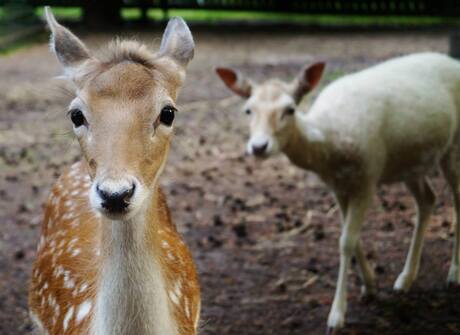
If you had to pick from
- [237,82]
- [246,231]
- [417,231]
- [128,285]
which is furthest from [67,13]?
[128,285]

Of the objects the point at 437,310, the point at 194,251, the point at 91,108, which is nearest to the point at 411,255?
the point at 437,310

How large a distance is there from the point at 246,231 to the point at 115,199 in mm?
3802

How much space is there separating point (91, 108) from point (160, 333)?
0.79 m

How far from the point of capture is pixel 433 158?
187 inches

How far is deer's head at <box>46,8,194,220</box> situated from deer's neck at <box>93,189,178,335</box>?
0.15m

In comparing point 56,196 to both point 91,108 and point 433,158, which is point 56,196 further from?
point 433,158

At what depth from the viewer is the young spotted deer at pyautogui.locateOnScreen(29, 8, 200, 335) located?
7.44 feet

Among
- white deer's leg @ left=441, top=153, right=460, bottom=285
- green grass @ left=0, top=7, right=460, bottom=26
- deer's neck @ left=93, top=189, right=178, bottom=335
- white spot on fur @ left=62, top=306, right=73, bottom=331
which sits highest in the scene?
deer's neck @ left=93, top=189, right=178, bottom=335

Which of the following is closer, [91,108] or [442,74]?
[91,108]

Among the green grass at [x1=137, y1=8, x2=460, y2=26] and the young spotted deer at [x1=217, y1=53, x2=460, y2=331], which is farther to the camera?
the green grass at [x1=137, y1=8, x2=460, y2=26]

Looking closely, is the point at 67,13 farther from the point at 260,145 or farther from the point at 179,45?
the point at 179,45

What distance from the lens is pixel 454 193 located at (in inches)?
199

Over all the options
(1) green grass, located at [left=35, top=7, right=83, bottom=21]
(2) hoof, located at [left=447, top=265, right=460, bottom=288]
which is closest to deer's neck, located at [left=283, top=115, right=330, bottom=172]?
(2) hoof, located at [left=447, top=265, right=460, bottom=288]

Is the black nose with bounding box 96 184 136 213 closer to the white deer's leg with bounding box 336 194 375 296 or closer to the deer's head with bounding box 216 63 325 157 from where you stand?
the deer's head with bounding box 216 63 325 157
